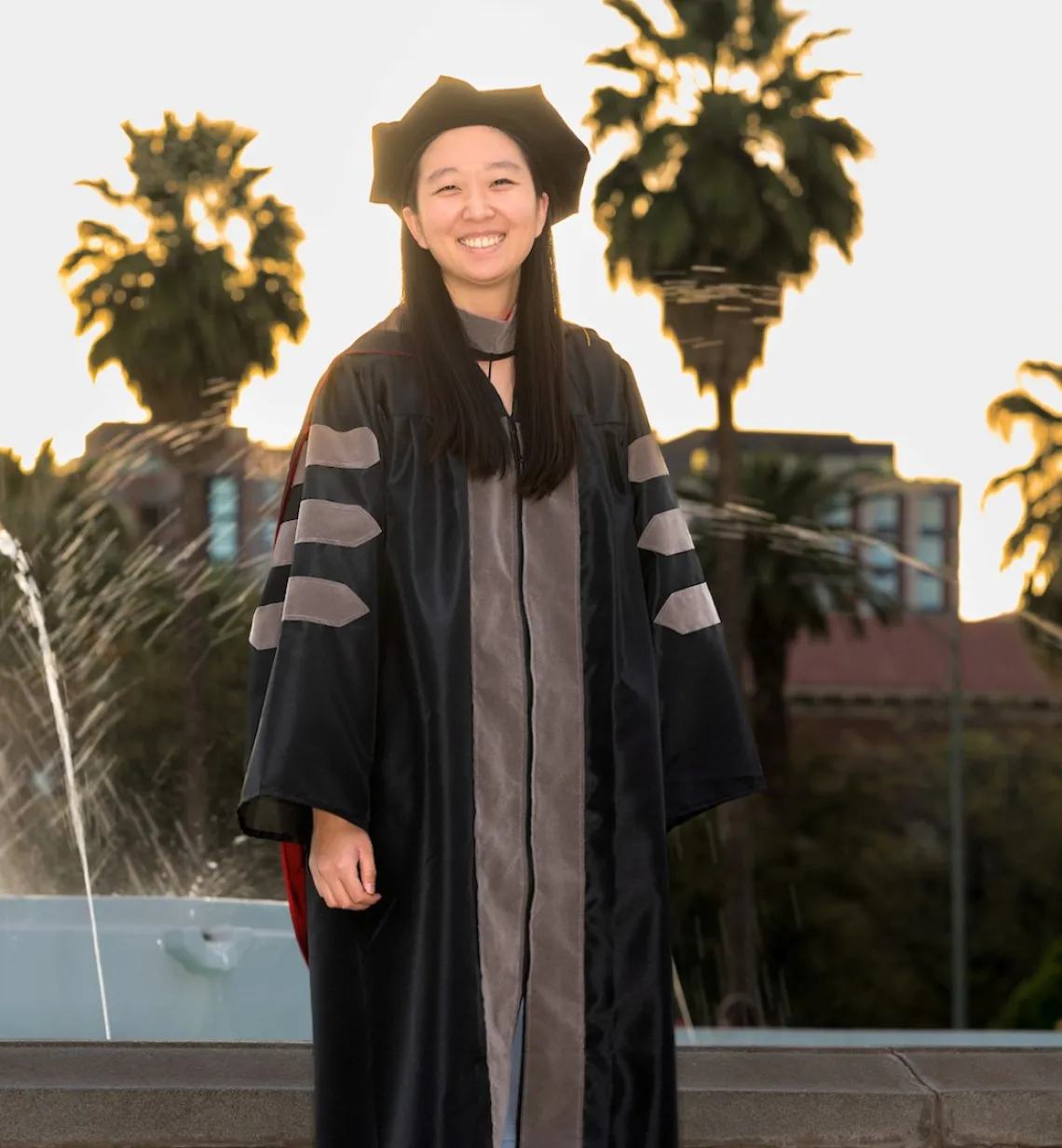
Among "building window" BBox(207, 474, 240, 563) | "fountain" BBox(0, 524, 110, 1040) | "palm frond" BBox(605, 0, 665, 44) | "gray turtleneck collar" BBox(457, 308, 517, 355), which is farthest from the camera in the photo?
"building window" BBox(207, 474, 240, 563)

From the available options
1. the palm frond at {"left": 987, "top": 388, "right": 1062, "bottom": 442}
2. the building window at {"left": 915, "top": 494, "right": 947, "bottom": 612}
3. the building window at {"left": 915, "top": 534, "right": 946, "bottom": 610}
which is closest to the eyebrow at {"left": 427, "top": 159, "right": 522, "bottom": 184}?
the palm frond at {"left": 987, "top": 388, "right": 1062, "bottom": 442}

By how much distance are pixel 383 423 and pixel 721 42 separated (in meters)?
28.6

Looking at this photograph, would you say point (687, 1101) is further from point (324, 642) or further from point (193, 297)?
point (193, 297)

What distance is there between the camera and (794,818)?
36500 mm

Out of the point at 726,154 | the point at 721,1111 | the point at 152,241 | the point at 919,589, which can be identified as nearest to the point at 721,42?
the point at 726,154

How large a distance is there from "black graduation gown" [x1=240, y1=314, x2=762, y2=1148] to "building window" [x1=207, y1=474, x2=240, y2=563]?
2854 centimetres

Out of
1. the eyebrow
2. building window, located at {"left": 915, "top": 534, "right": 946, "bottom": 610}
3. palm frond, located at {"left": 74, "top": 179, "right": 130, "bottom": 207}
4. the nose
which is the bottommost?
building window, located at {"left": 915, "top": 534, "right": 946, "bottom": 610}

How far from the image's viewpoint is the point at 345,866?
206 centimetres

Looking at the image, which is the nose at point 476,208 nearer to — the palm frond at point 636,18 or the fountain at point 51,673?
the fountain at point 51,673

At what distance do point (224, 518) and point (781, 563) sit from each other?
967cm

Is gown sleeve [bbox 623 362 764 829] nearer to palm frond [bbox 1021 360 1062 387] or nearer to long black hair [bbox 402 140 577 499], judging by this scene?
long black hair [bbox 402 140 577 499]

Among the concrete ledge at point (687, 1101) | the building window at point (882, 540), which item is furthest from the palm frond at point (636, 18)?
the concrete ledge at point (687, 1101)

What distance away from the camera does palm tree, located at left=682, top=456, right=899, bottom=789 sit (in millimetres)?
32156

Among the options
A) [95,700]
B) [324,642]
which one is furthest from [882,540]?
[324,642]
